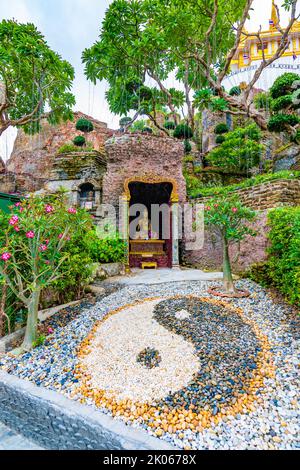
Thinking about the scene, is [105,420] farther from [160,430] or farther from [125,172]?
[125,172]

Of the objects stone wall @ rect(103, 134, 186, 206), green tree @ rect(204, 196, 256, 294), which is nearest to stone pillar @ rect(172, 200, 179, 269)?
stone wall @ rect(103, 134, 186, 206)

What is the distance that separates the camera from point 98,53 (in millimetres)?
10227

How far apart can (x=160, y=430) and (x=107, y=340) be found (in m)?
1.44

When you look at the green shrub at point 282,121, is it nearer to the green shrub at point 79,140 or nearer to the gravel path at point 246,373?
the gravel path at point 246,373

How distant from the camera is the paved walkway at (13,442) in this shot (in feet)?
6.87

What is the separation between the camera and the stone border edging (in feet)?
5.87

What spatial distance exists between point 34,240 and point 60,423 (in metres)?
2.07

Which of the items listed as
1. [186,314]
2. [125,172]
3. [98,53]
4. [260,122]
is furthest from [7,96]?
[186,314]

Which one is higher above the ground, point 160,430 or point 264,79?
point 264,79

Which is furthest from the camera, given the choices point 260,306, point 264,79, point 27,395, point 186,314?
point 264,79

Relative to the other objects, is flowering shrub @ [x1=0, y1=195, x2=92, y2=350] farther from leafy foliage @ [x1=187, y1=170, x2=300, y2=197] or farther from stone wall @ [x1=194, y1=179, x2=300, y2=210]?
leafy foliage @ [x1=187, y1=170, x2=300, y2=197]

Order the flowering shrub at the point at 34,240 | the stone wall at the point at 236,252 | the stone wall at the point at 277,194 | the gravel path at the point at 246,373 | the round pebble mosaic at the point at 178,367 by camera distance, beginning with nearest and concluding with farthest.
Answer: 1. the gravel path at the point at 246,373
2. the round pebble mosaic at the point at 178,367
3. the flowering shrub at the point at 34,240
4. the stone wall at the point at 277,194
5. the stone wall at the point at 236,252

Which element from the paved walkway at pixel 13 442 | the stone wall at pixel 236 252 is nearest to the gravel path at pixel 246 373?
the paved walkway at pixel 13 442

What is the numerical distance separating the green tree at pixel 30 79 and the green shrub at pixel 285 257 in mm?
9710
